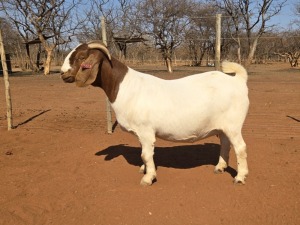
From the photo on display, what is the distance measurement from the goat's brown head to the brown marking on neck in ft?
0.51

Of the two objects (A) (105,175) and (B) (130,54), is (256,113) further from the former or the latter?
(B) (130,54)

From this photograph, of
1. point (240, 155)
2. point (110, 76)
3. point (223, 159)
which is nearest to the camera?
point (110, 76)

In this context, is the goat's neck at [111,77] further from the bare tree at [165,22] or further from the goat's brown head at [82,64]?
the bare tree at [165,22]

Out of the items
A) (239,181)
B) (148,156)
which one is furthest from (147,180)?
(239,181)

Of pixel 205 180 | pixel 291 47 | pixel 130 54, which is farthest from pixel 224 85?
pixel 130 54

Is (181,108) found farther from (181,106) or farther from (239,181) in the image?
(239,181)

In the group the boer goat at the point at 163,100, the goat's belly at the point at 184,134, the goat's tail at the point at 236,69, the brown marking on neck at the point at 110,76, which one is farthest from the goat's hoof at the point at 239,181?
the brown marking on neck at the point at 110,76

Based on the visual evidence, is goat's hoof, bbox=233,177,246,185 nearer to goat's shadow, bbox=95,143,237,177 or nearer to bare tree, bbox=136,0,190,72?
goat's shadow, bbox=95,143,237,177

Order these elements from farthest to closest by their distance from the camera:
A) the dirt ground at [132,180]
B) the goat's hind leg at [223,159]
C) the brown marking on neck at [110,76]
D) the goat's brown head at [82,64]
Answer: the goat's hind leg at [223,159]
the brown marking on neck at [110,76]
the goat's brown head at [82,64]
the dirt ground at [132,180]

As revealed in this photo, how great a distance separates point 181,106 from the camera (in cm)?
411

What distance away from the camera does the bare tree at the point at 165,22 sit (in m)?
28.2

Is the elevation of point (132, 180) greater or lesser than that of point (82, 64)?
lesser

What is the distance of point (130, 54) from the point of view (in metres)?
52.9

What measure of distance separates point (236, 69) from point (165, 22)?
24849mm
